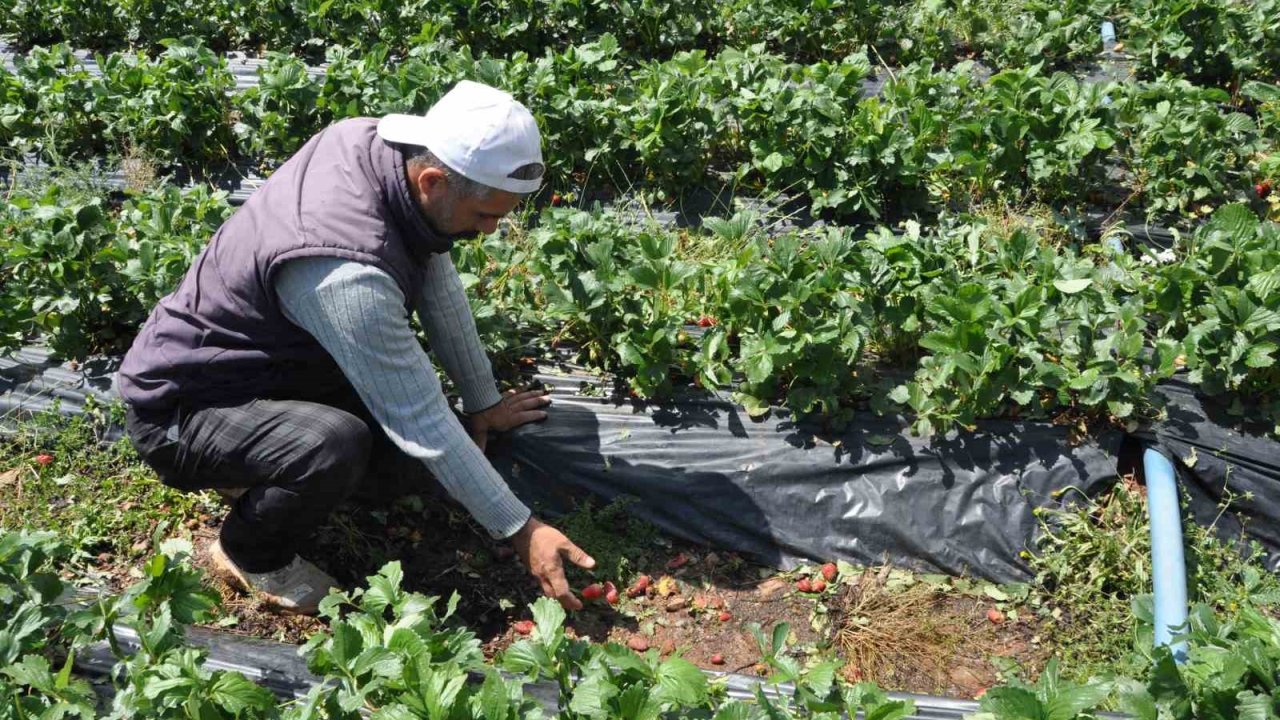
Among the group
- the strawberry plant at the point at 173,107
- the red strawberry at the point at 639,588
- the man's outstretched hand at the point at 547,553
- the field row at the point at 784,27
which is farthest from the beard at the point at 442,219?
the field row at the point at 784,27

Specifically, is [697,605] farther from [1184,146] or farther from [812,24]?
[812,24]

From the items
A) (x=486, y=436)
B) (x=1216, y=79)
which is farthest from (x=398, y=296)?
(x=1216, y=79)

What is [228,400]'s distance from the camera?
9.94 ft

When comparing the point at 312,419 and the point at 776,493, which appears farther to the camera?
the point at 776,493

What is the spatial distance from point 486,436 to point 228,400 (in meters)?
0.78

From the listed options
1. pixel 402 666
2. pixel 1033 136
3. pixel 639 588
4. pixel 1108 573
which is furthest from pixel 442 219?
pixel 1033 136

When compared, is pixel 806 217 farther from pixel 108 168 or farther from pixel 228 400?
pixel 108 168

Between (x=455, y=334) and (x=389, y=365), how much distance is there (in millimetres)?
593

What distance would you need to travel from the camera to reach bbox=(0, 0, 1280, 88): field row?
5.20 metres

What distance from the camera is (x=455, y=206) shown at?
272 cm

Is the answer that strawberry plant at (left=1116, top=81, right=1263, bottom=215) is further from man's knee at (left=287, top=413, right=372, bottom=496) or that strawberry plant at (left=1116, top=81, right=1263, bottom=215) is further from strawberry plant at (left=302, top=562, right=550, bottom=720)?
strawberry plant at (left=302, top=562, right=550, bottom=720)

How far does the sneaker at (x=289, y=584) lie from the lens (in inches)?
125

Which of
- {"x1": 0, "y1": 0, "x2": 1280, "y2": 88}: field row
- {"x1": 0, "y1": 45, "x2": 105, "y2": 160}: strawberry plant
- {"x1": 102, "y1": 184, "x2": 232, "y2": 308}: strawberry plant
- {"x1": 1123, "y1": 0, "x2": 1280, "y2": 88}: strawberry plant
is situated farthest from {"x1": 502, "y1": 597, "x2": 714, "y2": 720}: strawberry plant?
{"x1": 1123, "y1": 0, "x2": 1280, "y2": 88}: strawberry plant

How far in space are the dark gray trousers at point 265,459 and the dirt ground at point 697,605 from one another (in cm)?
31
